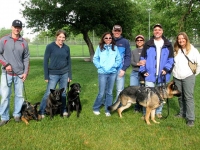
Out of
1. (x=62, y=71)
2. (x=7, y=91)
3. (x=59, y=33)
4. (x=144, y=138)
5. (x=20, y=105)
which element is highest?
(x=59, y=33)

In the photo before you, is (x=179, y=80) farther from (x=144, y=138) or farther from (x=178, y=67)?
(x=144, y=138)

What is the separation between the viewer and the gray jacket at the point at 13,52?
16.4 feet

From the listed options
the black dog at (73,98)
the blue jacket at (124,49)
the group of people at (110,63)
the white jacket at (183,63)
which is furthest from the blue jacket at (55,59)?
the white jacket at (183,63)

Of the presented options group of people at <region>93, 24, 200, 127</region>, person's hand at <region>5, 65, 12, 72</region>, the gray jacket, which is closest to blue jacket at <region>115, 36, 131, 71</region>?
group of people at <region>93, 24, 200, 127</region>

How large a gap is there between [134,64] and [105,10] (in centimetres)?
1752

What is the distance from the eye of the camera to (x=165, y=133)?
493 centimetres

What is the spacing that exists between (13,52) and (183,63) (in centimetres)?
388

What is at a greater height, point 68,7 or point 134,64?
point 68,7

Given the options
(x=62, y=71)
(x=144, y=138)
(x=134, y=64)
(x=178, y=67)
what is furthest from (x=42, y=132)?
(x=178, y=67)

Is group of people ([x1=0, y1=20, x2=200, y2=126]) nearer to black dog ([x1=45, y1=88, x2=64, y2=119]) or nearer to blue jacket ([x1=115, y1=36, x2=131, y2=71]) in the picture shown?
blue jacket ([x1=115, y1=36, x2=131, y2=71])

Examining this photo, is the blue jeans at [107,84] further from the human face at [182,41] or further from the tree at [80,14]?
the tree at [80,14]

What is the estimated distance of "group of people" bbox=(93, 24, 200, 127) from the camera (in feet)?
17.5

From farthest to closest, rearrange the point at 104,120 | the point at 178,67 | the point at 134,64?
the point at 134,64
the point at 104,120
the point at 178,67

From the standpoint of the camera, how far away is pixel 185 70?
5301 millimetres
